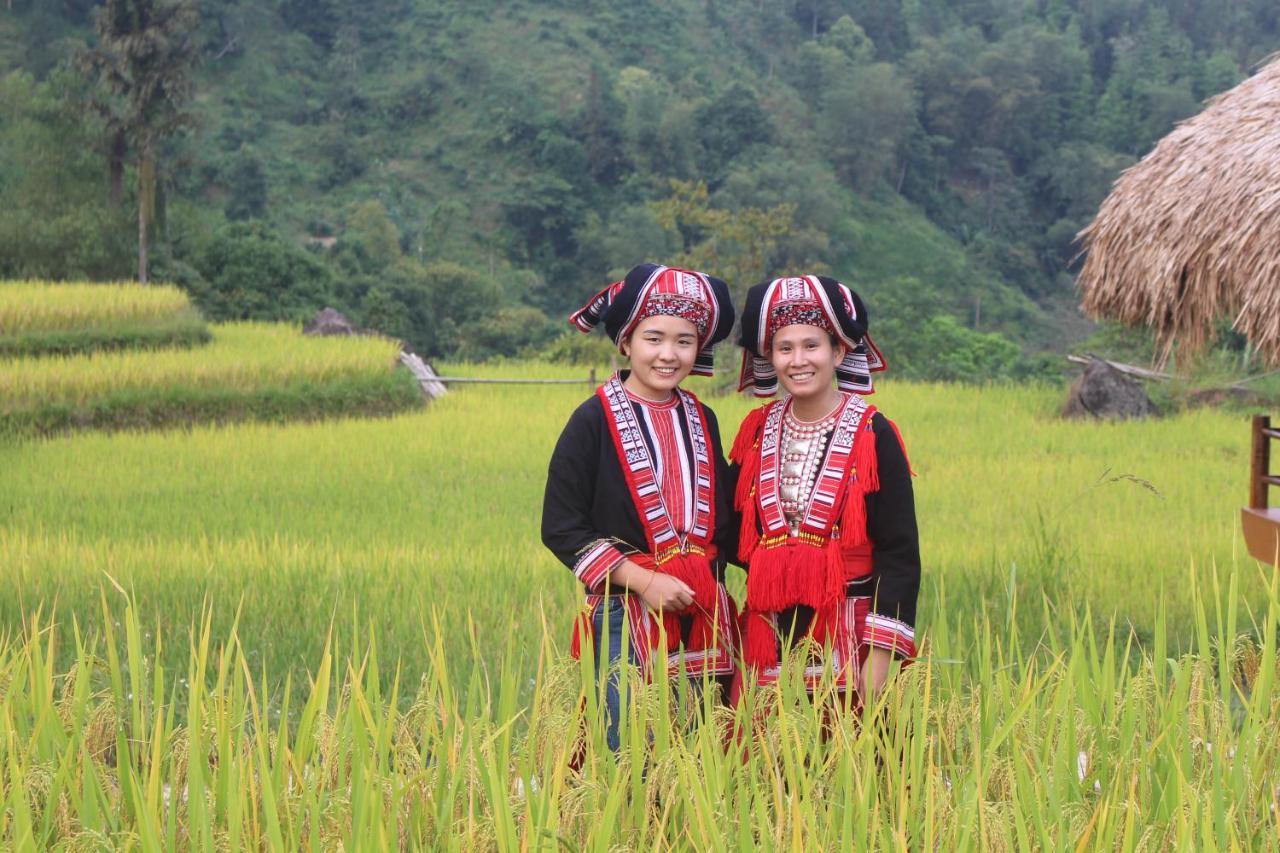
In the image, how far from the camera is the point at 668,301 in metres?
2.21

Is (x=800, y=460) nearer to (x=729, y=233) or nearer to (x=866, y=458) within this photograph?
(x=866, y=458)

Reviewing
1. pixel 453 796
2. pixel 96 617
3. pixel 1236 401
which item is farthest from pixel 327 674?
pixel 1236 401

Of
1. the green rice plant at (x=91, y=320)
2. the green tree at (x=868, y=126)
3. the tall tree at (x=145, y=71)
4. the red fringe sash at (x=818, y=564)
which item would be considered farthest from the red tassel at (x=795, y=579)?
the green tree at (x=868, y=126)

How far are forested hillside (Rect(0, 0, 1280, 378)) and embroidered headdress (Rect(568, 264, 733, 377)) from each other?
13.8 meters

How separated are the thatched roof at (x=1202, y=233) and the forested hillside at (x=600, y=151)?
10721 millimetres

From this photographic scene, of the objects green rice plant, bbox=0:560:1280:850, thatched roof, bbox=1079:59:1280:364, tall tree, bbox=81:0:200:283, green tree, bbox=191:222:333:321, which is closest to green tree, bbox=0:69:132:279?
tall tree, bbox=81:0:200:283

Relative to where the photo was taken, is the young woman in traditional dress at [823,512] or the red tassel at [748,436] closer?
the young woman in traditional dress at [823,512]

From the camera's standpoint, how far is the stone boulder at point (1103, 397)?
941 centimetres

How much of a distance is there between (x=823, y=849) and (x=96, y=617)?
296cm

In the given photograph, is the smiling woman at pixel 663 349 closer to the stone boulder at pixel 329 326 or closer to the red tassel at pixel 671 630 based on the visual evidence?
the red tassel at pixel 671 630

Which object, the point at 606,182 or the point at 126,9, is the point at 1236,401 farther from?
the point at 606,182

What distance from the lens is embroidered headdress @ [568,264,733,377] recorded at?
221 centimetres

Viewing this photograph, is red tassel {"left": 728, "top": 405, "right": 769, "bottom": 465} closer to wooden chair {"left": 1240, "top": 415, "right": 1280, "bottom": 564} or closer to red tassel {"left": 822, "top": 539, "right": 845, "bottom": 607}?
red tassel {"left": 822, "top": 539, "right": 845, "bottom": 607}

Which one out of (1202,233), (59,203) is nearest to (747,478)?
(1202,233)
